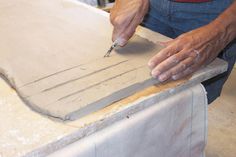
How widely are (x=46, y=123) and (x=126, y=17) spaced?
1.47 feet

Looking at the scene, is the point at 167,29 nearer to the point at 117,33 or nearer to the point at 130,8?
the point at 130,8

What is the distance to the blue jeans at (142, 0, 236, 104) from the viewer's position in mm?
1051

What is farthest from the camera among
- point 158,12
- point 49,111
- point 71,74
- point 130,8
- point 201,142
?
point 158,12

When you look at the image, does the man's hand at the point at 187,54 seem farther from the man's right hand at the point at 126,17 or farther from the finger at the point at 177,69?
the man's right hand at the point at 126,17

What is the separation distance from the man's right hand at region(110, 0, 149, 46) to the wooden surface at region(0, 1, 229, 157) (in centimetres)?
21

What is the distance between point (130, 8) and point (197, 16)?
0.71 feet

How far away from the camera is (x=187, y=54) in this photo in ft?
2.74

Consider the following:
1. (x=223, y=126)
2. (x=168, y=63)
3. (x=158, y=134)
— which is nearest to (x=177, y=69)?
(x=168, y=63)

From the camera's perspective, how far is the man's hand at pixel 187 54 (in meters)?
0.79

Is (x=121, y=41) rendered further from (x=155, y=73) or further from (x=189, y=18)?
(x=189, y=18)

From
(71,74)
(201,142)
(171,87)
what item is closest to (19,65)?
(71,74)

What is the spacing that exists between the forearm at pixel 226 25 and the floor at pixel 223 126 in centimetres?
91

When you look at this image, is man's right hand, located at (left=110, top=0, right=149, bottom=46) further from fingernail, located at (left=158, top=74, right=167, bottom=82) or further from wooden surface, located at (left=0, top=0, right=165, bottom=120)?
fingernail, located at (left=158, top=74, right=167, bottom=82)

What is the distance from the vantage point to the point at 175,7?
1089mm
